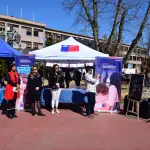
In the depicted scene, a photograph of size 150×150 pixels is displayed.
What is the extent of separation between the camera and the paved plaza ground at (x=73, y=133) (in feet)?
23.5

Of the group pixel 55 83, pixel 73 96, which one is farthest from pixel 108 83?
pixel 55 83

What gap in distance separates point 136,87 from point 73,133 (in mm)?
3862

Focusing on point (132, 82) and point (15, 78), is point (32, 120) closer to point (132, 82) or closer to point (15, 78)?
point (15, 78)

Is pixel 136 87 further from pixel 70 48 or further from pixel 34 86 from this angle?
pixel 70 48

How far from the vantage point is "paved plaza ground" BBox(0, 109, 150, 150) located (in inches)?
282

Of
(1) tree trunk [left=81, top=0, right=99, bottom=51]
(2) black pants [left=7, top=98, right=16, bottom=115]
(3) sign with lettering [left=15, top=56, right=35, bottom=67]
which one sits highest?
(1) tree trunk [left=81, top=0, right=99, bottom=51]

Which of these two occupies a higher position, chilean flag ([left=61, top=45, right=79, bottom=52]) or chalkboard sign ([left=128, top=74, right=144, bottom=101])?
chilean flag ([left=61, top=45, right=79, bottom=52])

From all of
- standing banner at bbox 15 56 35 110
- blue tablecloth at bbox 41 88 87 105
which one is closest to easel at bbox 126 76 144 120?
blue tablecloth at bbox 41 88 87 105

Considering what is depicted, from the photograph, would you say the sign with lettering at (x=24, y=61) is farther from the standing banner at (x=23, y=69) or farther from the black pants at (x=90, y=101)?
the black pants at (x=90, y=101)

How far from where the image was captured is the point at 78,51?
13.7 metres

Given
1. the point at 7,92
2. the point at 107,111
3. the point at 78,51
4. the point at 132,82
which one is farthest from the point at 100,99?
the point at 7,92

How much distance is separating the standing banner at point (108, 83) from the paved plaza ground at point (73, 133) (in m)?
0.94

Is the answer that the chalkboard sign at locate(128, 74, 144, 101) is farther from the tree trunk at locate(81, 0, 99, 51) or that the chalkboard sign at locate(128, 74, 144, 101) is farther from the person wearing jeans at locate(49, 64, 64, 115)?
the tree trunk at locate(81, 0, 99, 51)

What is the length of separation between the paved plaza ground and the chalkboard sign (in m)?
0.84
